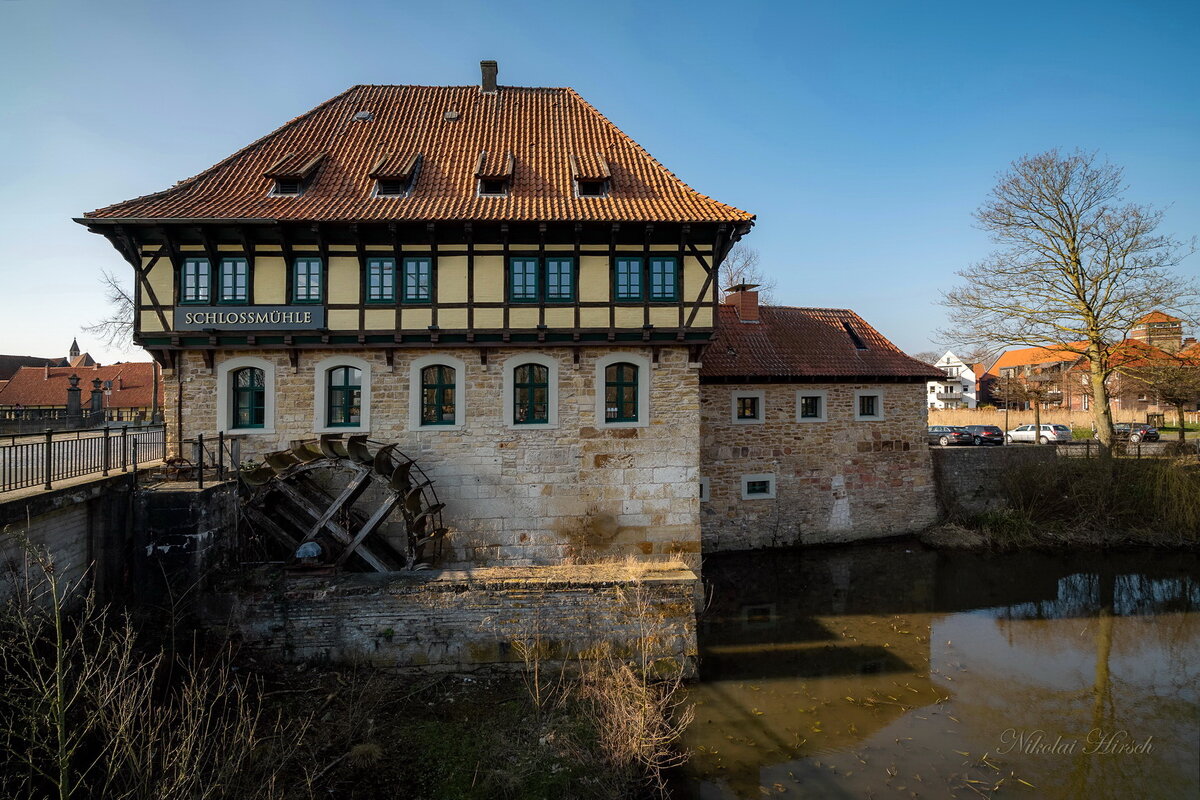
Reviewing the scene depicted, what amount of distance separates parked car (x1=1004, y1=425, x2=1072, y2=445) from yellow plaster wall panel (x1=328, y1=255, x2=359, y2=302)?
87.7 feet

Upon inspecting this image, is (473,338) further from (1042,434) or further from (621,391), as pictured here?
(1042,434)

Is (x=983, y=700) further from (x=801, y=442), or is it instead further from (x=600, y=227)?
(x=600, y=227)

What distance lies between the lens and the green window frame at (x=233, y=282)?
10.3 m

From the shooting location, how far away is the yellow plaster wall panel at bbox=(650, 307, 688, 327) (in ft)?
34.7

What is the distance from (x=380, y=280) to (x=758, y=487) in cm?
967

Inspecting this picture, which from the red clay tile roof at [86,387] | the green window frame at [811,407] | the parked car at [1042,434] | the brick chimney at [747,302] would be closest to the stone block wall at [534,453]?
the green window frame at [811,407]

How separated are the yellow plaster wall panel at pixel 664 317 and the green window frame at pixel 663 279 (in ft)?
0.89

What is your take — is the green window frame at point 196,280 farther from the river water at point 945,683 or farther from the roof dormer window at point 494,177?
the river water at point 945,683

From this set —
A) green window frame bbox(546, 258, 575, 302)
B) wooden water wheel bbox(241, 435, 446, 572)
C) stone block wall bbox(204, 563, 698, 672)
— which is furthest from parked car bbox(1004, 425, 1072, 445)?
wooden water wheel bbox(241, 435, 446, 572)

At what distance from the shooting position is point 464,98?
551 inches

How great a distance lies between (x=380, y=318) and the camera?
408 inches

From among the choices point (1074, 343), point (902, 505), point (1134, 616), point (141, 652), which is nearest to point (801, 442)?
point (902, 505)

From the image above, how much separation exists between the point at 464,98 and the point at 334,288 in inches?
257

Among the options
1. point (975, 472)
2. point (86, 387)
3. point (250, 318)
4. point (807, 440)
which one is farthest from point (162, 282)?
point (86, 387)
